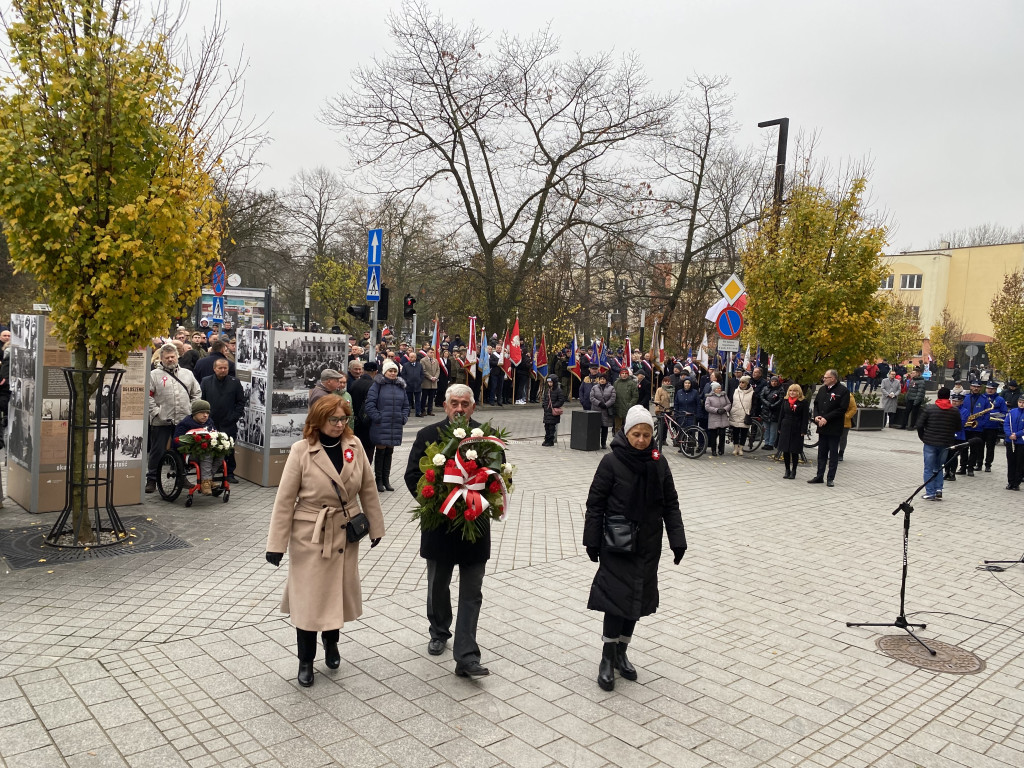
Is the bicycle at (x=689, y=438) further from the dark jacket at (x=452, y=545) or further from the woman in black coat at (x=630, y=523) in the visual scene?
the dark jacket at (x=452, y=545)

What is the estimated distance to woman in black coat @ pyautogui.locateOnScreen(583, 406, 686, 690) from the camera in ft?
16.1

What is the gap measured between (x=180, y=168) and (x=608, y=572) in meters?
5.53

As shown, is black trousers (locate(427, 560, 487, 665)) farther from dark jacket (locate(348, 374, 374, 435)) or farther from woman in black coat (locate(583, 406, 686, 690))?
dark jacket (locate(348, 374, 374, 435))

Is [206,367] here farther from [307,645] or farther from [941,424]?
[941,424]

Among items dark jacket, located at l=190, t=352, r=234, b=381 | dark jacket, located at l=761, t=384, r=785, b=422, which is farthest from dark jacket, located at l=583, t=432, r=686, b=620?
dark jacket, located at l=761, t=384, r=785, b=422

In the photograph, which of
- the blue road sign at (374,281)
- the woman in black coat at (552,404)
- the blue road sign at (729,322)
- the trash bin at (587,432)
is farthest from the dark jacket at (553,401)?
the blue road sign at (374,281)

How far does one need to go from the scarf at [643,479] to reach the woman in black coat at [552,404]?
11418 mm

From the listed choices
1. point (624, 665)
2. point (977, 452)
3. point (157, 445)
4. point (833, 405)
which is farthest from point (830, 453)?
point (157, 445)

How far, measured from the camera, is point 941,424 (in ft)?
41.5

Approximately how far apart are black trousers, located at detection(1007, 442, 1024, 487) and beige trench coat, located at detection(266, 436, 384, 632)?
14404 millimetres

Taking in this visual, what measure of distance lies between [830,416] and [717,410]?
333 centimetres

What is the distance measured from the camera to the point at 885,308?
52.9ft

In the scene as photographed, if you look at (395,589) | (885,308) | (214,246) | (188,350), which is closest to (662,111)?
(885,308)

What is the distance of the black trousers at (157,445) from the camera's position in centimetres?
1016
